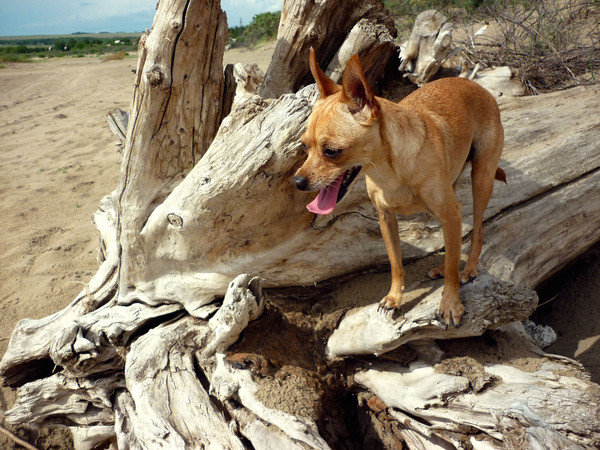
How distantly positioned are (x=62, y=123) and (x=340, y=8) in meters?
10.5

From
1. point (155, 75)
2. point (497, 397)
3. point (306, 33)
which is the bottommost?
point (497, 397)

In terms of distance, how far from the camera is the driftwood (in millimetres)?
2521

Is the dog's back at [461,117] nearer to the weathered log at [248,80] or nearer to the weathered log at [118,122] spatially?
the weathered log at [248,80]

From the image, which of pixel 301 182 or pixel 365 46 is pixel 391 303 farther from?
pixel 365 46

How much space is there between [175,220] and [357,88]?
1667 millimetres

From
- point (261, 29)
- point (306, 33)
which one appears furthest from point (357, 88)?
point (261, 29)

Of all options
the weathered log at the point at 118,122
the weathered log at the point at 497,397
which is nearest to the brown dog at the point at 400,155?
the weathered log at the point at 497,397

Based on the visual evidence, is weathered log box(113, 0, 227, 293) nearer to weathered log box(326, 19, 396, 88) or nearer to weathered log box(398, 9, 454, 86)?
weathered log box(326, 19, 396, 88)

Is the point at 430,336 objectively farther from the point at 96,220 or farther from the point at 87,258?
the point at 87,258

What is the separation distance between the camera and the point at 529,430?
6.82ft

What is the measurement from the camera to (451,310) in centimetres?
256

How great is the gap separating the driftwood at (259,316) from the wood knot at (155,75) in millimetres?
11

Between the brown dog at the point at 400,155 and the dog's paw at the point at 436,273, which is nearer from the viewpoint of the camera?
the brown dog at the point at 400,155

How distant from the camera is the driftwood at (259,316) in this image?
99.3 inches
